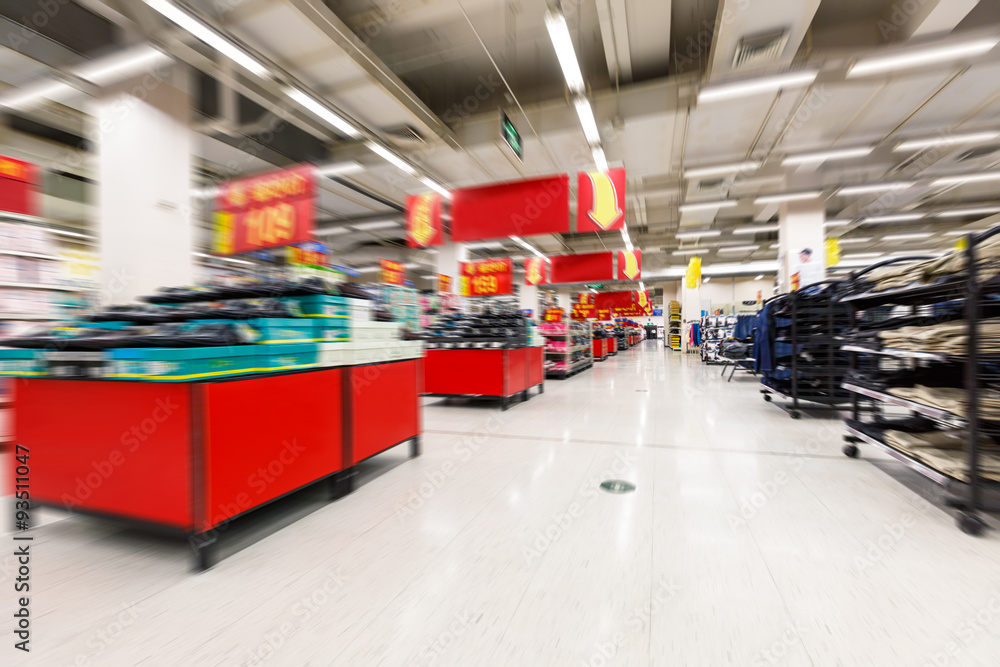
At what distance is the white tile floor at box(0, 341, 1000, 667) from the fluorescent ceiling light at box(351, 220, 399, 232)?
34.6 feet

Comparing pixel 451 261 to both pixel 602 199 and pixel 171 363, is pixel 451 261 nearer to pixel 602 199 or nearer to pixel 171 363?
pixel 602 199

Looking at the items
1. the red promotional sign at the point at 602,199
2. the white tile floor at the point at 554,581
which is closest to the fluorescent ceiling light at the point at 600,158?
the red promotional sign at the point at 602,199

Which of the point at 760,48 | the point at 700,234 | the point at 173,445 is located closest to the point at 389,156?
the point at 760,48

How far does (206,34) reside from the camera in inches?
152

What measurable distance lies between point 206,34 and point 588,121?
4591mm

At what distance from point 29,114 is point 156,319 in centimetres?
750

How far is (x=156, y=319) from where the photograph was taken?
1.81 metres

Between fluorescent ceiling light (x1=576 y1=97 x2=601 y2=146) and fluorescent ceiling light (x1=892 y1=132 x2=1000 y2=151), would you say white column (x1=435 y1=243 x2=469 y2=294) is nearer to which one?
fluorescent ceiling light (x1=576 y1=97 x2=601 y2=146)

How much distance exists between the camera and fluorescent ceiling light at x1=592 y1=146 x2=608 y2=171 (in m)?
6.81

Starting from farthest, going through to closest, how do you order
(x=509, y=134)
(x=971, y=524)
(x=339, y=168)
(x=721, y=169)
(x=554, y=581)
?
1. (x=721, y=169)
2. (x=339, y=168)
3. (x=509, y=134)
4. (x=971, y=524)
5. (x=554, y=581)

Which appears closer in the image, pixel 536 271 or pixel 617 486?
pixel 617 486

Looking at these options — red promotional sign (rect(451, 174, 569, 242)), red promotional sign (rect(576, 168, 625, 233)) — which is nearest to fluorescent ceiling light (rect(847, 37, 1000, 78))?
red promotional sign (rect(576, 168, 625, 233))

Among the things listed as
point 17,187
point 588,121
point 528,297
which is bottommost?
point 528,297

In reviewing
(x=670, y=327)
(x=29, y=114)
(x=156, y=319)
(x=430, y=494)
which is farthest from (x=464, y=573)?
(x=670, y=327)
